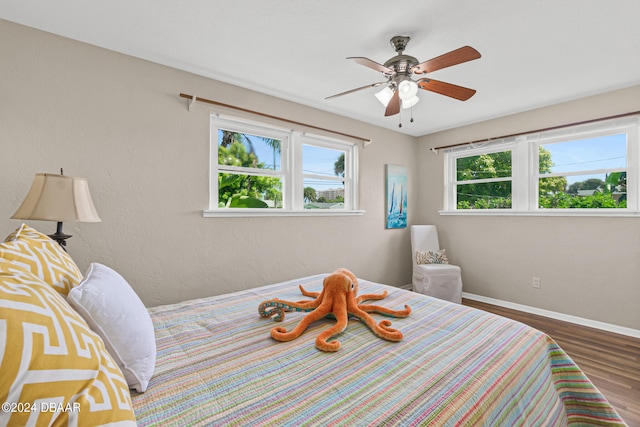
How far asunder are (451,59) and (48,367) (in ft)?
7.10

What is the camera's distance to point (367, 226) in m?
3.92

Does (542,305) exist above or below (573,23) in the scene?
below

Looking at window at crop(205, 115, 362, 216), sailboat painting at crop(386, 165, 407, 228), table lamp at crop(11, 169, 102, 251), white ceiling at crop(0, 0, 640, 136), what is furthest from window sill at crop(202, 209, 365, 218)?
white ceiling at crop(0, 0, 640, 136)

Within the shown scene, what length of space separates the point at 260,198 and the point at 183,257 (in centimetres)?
97

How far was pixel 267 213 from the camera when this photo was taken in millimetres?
2975

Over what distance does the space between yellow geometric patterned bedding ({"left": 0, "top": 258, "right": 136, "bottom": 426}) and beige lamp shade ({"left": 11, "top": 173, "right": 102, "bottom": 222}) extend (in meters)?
1.00

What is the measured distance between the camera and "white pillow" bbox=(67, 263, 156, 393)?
901 mm

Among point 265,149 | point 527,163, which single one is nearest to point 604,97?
point 527,163

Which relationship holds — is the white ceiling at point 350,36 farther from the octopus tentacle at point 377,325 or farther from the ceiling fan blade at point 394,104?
the octopus tentacle at point 377,325

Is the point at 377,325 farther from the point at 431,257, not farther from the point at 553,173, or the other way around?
the point at 553,173

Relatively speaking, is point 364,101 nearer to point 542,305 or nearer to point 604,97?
point 604,97

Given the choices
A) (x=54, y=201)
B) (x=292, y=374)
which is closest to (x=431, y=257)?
(x=292, y=374)

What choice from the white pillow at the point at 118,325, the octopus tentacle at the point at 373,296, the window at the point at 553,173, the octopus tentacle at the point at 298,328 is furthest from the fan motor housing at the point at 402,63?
the window at the point at 553,173

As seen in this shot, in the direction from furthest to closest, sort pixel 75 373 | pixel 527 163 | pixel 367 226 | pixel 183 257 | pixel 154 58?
1. pixel 367 226
2. pixel 527 163
3. pixel 183 257
4. pixel 154 58
5. pixel 75 373
